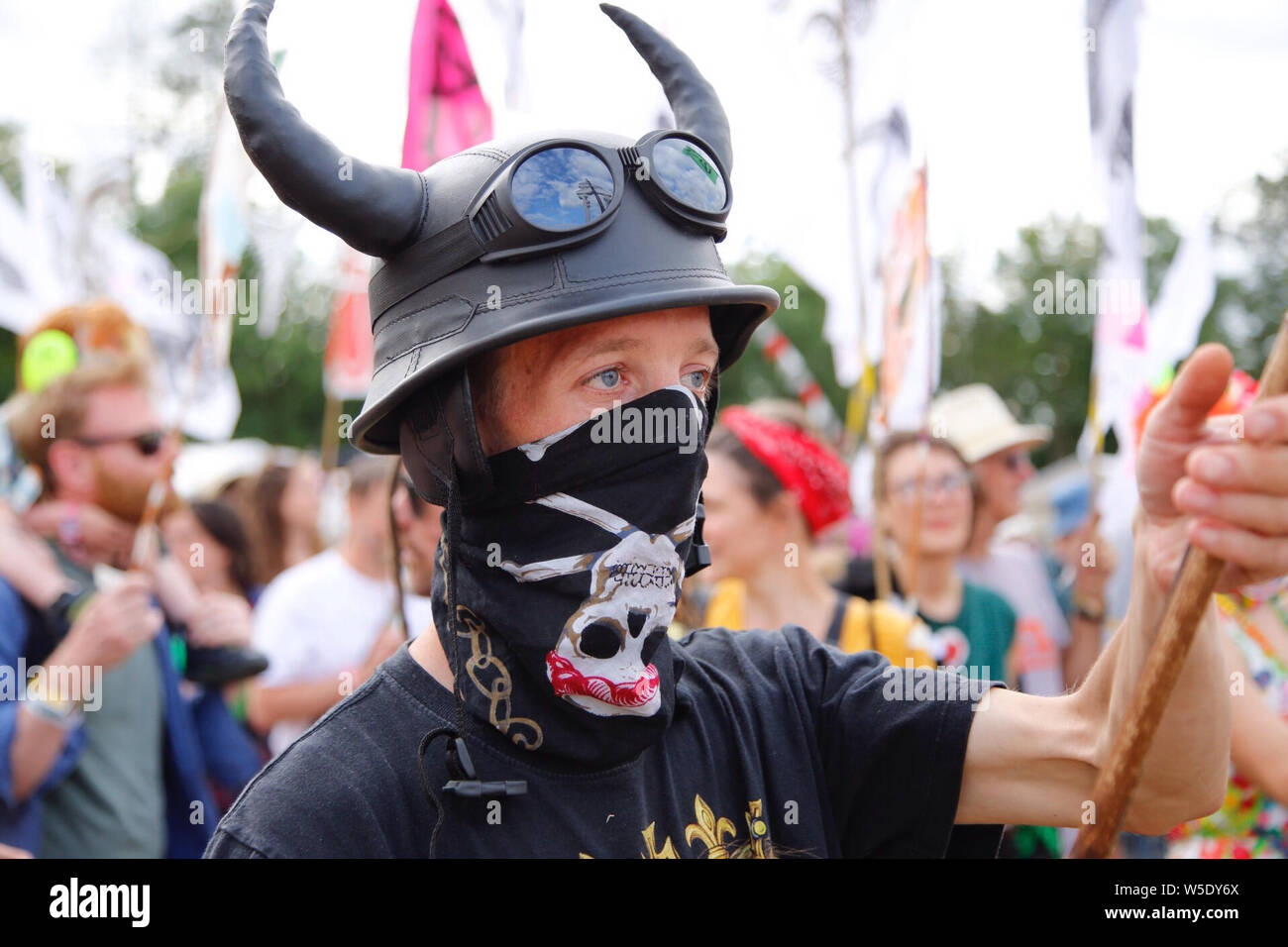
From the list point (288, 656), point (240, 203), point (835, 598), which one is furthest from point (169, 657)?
point (835, 598)

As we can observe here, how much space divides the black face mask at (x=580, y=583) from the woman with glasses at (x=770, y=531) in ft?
9.23

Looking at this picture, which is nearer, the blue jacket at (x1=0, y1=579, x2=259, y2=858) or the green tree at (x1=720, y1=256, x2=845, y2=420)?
the blue jacket at (x1=0, y1=579, x2=259, y2=858)

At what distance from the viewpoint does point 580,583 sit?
1.98m

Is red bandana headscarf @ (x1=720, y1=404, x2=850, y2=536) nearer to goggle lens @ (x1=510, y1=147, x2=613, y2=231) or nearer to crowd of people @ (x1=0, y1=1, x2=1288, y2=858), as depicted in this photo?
crowd of people @ (x1=0, y1=1, x2=1288, y2=858)

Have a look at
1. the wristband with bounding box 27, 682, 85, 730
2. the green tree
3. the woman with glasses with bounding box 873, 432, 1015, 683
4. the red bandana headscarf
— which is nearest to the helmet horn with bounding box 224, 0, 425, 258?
the wristband with bounding box 27, 682, 85, 730

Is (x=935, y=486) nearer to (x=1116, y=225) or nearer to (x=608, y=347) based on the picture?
(x=1116, y=225)

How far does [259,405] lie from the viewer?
31688 millimetres

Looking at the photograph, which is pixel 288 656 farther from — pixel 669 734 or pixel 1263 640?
pixel 1263 640

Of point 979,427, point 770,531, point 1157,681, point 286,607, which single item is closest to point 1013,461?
point 979,427

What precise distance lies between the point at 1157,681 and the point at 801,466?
365 cm

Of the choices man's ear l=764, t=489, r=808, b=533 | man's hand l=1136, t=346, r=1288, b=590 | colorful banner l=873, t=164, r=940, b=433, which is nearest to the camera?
man's hand l=1136, t=346, r=1288, b=590

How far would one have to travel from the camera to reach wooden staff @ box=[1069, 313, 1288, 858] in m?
1.44

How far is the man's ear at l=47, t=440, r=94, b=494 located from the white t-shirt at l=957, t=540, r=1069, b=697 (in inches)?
163

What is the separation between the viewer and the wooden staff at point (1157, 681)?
1.44 meters
